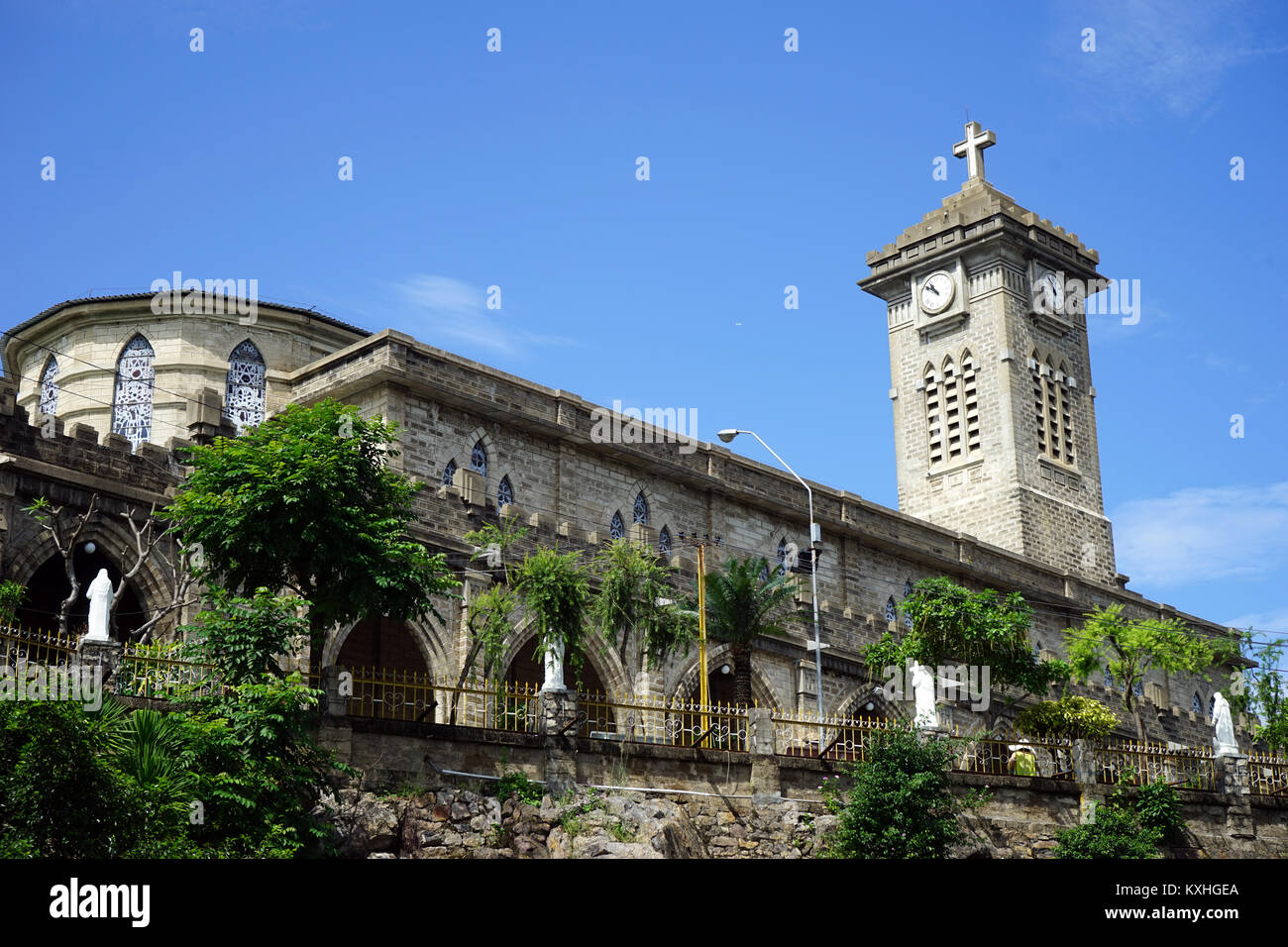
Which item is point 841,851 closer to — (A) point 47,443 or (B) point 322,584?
(B) point 322,584

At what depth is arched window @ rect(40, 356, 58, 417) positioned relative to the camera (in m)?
44.0

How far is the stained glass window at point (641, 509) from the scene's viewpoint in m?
40.2

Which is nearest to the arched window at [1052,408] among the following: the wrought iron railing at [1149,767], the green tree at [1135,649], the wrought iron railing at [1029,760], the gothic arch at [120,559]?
the green tree at [1135,649]

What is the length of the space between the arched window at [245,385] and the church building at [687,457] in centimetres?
6

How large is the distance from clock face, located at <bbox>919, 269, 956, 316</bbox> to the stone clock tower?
5cm

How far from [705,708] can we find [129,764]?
11057 mm

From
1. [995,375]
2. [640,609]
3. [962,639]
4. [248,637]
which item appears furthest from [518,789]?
[995,375]

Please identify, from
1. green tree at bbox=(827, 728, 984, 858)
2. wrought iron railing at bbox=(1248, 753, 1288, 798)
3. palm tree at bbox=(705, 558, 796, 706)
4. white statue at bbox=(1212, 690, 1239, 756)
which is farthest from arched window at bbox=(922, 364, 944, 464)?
green tree at bbox=(827, 728, 984, 858)

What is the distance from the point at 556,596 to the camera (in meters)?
28.3

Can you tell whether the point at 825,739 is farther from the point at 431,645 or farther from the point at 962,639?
the point at 431,645

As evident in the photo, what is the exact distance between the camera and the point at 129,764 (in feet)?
60.0

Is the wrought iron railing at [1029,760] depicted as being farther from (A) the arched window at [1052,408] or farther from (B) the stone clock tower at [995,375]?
(A) the arched window at [1052,408]

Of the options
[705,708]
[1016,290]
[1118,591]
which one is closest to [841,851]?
[705,708]

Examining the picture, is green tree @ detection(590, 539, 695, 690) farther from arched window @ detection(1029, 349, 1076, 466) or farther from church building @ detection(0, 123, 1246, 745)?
arched window @ detection(1029, 349, 1076, 466)
